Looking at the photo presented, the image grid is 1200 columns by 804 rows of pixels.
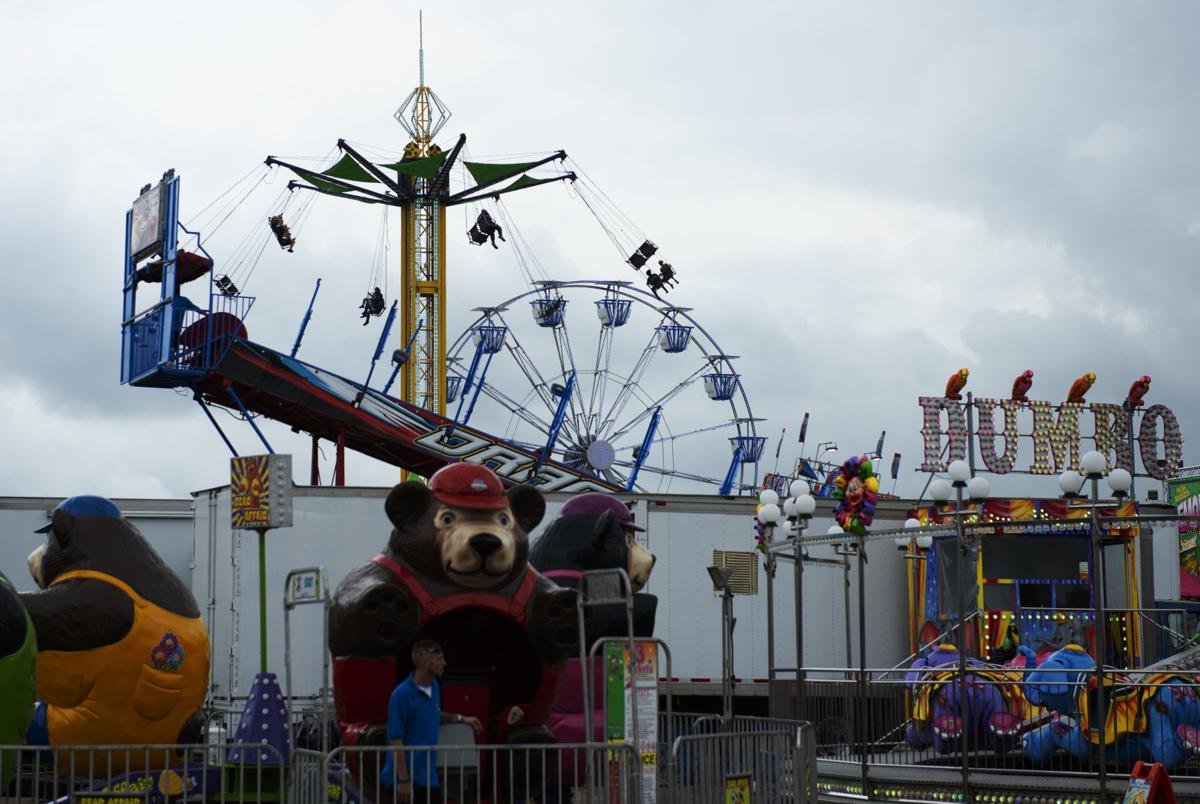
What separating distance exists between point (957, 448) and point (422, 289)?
44.5 feet

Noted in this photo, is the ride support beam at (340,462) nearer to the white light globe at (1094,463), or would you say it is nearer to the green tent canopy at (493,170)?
the green tent canopy at (493,170)

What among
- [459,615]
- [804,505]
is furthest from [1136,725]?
[459,615]

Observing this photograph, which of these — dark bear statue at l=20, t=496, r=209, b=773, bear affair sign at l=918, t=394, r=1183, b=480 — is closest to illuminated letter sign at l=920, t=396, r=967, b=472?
bear affair sign at l=918, t=394, r=1183, b=480

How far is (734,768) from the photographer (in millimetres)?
11398

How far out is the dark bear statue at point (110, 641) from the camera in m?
13.0

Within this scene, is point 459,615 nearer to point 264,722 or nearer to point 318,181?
point 264,722

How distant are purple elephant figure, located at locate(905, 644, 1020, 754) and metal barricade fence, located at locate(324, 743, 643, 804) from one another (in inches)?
180

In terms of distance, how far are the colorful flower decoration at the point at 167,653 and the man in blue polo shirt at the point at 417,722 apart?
11.5 feet

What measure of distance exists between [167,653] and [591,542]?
12.6 feet

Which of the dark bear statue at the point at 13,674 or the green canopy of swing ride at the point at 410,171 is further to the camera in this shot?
Answer: the green canopy of swing ride at the point at 410,171

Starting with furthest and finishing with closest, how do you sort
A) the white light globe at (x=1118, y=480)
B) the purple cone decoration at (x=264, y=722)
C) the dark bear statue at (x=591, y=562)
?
the white light globe at (x=1118, y=480) < the dark bear statue at (x=591, y=562) < the purple cone decoration at (x=264, y=722)

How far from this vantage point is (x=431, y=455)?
94.6ft

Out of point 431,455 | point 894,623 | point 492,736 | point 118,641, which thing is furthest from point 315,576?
point 431,455

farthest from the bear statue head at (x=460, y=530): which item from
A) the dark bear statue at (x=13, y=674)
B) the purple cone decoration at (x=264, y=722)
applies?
the dark bear statue at (x=13, y=674)
